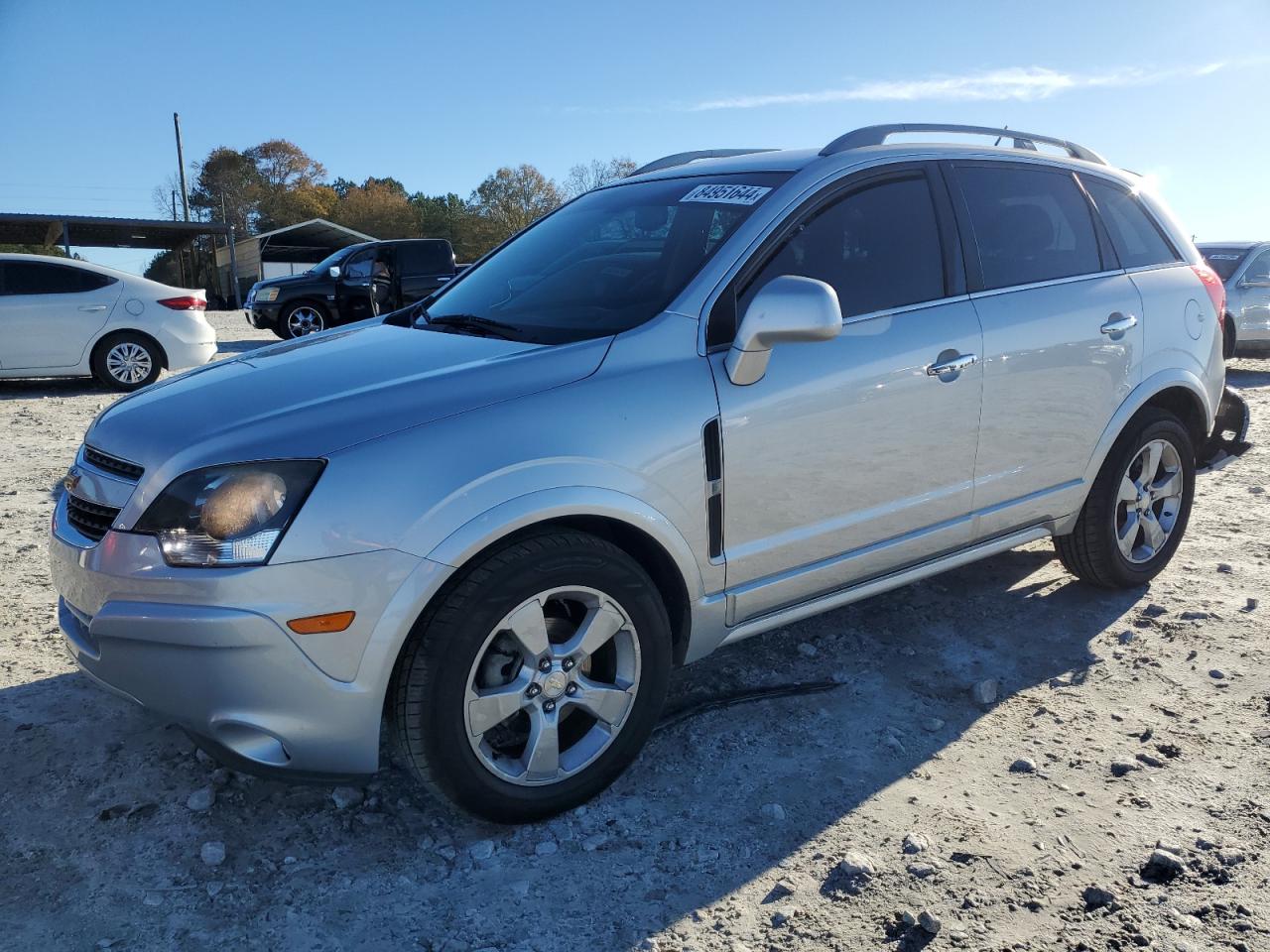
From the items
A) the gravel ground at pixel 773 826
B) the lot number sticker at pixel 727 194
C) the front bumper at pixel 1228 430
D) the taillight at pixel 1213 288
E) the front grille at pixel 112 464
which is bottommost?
the gravel ground at pixel 773 826

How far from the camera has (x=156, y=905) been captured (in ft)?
7.93

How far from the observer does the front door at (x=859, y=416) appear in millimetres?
2947

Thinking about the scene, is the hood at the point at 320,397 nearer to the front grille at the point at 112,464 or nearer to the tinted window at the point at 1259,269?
the front grille at the point at 112,464

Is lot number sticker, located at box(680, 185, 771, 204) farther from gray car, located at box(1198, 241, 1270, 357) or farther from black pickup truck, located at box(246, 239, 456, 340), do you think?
black pickup truck, located at box(246, 239, 456, 340)

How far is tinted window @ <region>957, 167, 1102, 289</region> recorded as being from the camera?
12.0 feet

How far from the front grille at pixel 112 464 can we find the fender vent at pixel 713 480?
4.90 feet

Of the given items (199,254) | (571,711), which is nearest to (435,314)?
(571,711)

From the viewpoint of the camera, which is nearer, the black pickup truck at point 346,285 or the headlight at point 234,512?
the headlight at point 234,512

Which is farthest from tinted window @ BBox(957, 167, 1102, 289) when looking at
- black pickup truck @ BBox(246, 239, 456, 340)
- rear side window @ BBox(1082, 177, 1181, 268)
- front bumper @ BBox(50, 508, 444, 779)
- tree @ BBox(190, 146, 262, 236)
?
tree @ BBox(190, 146, 262, 236)

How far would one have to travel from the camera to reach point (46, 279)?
1023 centimetres

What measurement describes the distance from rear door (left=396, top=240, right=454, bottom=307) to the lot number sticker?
13.8 m

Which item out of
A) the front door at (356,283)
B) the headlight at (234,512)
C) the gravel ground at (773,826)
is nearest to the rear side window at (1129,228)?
the gravel ground at (773,826)

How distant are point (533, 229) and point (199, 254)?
4392 centimetres

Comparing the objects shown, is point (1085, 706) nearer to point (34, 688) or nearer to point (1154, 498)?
point (1154, 498)
